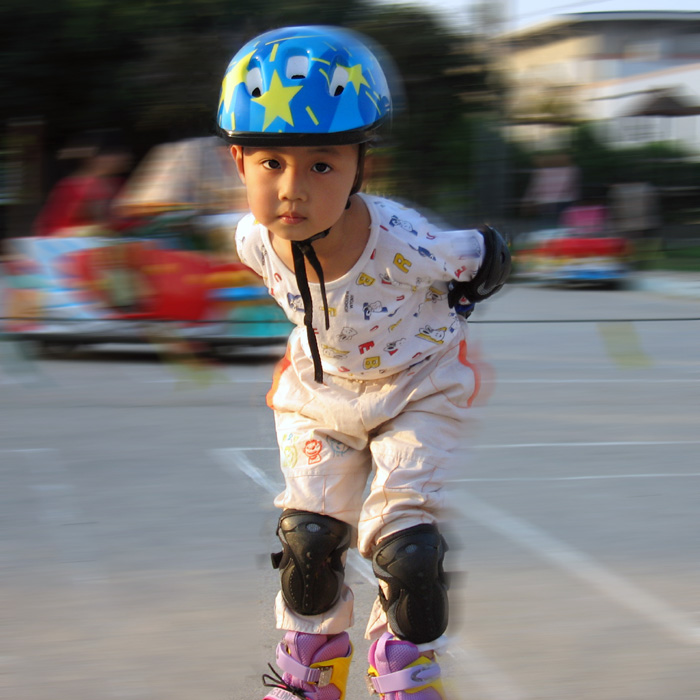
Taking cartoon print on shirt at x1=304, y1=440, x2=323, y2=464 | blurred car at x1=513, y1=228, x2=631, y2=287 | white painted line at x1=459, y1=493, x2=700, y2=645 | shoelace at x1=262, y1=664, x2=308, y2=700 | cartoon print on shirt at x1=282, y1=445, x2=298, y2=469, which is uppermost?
cartoon print on shirt at x1=304, y1=440, x2=323, y2=464

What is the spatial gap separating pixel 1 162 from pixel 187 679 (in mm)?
20884

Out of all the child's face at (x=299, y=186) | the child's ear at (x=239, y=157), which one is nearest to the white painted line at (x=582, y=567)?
the child's face at (x=299, y=186)

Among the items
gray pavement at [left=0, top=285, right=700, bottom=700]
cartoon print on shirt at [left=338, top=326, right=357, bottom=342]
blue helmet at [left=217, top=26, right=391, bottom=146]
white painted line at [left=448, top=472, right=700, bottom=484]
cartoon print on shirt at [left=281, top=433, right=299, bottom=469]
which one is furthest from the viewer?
white painted line at [left=448, top=472, right=700, bottom=484]

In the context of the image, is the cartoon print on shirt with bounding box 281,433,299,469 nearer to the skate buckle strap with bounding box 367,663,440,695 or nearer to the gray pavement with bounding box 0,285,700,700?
the gray pavement with bounding box 0,285,700,700

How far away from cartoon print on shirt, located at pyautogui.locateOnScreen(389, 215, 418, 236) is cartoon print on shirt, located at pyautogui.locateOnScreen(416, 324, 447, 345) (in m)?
0.23

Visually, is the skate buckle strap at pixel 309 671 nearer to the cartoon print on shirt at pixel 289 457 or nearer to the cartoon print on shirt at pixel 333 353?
the cartoon print on shirt at pixel 289 457

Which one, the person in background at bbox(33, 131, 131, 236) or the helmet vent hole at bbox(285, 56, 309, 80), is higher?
the helmet vent hole at bbox(285, 56, 309, 80)

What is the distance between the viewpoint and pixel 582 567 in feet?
12.0

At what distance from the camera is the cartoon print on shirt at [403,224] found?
8.17ft

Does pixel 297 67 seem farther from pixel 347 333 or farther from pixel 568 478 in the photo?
pixel 568 478

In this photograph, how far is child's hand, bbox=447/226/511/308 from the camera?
254 cm

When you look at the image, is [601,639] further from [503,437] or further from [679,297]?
[679,297]

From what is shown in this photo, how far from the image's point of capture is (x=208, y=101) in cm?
1745

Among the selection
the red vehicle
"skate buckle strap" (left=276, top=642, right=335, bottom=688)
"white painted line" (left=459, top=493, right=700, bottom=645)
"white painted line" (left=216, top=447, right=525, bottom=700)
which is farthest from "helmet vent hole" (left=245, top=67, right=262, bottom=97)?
the red vehicle
